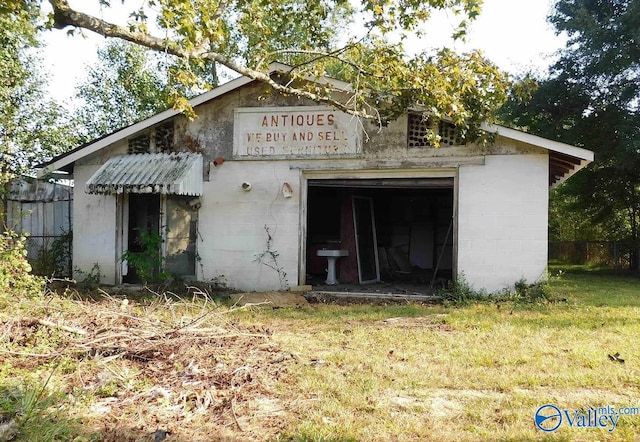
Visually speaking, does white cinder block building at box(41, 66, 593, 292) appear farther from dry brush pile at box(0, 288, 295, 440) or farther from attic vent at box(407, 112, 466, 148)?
dry brush pile at box(0, 288, 295, 440)

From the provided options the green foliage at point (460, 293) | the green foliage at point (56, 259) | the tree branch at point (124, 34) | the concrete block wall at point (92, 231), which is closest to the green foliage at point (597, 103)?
the green foliage at point (460, 293)

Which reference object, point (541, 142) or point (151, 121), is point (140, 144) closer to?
point (151, 121)

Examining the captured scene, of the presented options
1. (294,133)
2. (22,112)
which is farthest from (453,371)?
(22,112)

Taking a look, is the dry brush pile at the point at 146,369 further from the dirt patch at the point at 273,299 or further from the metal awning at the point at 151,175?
the metal awning at the point at 151,175

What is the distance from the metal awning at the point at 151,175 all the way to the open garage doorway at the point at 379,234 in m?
2.43

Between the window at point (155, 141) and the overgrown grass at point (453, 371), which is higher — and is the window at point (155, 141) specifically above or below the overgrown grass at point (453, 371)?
above

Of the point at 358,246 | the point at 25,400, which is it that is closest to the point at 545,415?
the point at 25,400

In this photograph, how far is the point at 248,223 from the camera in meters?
10.8

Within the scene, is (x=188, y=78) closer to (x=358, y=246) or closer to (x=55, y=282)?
(x=55, y=282)

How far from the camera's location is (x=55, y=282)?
36.3ft

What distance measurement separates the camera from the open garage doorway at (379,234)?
38.2 ft

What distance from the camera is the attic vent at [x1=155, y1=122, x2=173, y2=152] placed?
11109 mm

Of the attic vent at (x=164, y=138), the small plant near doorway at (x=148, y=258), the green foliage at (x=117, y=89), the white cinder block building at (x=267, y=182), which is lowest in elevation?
the small plant near doorway at (x=148, y=258)

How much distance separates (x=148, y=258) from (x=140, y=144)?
2490mm
